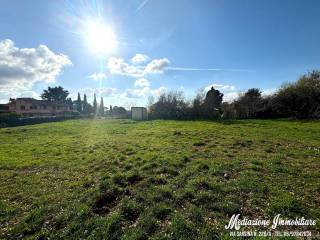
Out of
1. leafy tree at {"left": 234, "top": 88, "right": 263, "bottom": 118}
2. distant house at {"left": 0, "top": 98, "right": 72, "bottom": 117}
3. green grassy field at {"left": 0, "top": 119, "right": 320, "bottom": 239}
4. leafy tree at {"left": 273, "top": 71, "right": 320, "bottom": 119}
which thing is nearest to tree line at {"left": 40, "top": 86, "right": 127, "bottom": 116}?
distant house at {"left": 0, "top": 98, "right": 72, "bottom": 117}

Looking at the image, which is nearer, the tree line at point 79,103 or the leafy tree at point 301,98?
the leafy tree at point 301,98

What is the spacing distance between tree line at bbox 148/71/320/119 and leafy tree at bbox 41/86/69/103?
55899 mm

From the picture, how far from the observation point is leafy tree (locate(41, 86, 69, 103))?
80.9 meters

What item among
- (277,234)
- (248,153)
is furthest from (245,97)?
(277,234)

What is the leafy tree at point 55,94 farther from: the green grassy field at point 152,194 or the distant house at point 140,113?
the green grassy field at point 152,194

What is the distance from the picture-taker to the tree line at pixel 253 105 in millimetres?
32406

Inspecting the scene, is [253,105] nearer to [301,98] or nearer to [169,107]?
[301,98]

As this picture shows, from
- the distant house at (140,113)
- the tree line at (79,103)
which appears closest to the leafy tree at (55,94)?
the tree line at (79,103)

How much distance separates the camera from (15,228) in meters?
3.90

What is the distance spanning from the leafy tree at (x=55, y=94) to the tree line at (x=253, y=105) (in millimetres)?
55899

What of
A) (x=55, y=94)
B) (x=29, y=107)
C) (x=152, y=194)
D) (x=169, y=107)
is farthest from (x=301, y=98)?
(x=55, y=94)

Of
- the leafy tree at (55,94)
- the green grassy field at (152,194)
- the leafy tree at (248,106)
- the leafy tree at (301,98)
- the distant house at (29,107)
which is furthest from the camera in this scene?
the leafy tree at (55,94)

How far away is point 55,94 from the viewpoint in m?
82.0

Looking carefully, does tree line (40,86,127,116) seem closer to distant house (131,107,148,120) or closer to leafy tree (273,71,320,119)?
distant house (131,107,148,120)
